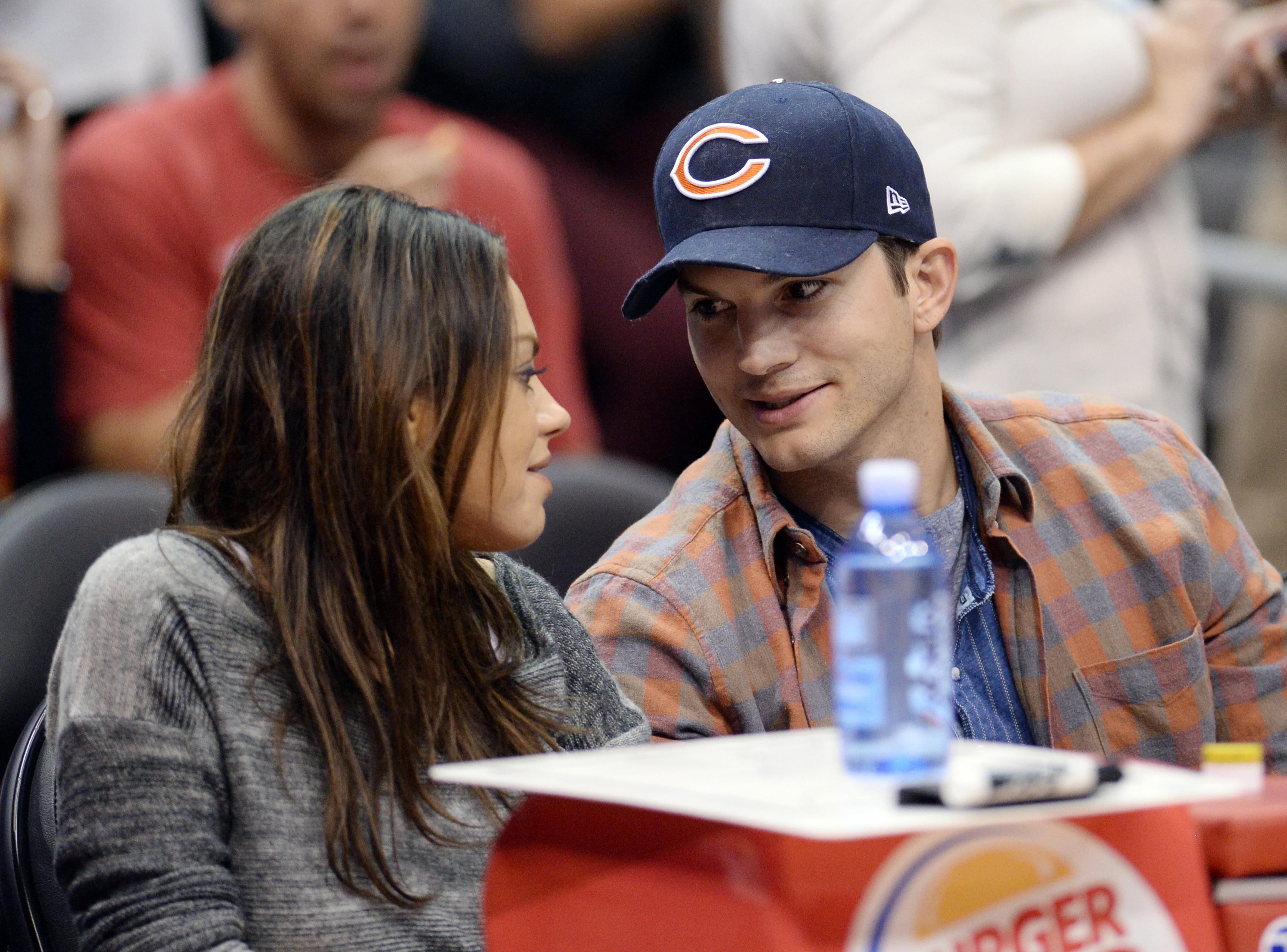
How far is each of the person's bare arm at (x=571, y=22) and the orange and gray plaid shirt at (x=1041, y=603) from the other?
1.80 metres

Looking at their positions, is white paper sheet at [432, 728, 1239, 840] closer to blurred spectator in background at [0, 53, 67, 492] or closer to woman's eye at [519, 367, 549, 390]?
woman's eye at [519, 367, 549, 390]

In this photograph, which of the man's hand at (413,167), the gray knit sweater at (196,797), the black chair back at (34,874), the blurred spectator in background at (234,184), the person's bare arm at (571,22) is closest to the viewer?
the gray knit sweater at (196,797)

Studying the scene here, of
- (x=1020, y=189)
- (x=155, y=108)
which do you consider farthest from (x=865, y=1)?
(x=155, y=108)

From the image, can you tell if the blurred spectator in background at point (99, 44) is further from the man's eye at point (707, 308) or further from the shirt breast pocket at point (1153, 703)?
the shirt breast pocket at point (1153, 703)

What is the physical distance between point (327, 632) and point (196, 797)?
19cm

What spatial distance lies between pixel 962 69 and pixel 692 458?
1.16 meters

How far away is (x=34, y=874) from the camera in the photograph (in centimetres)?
135

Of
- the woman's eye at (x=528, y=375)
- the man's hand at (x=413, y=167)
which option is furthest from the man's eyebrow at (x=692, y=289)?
the man's hand at (x=413, y=167)

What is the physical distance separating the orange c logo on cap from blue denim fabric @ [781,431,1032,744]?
0.39 meters

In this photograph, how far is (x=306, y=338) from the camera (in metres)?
1.39

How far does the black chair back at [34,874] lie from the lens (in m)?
1.34

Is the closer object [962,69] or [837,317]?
[837,317]

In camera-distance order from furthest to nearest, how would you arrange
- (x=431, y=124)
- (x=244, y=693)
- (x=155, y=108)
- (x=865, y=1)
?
(x=431, y=124), (x=155, y=108), (x=865, y=1), (x=244, y=693)

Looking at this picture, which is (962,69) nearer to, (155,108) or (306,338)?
(306,338)
